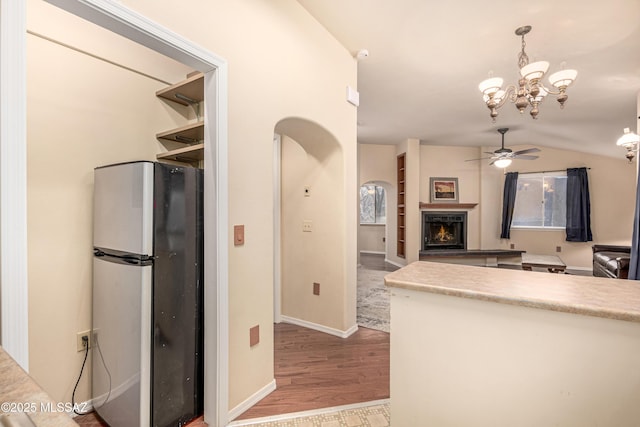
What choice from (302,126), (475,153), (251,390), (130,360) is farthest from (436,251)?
(130,360)

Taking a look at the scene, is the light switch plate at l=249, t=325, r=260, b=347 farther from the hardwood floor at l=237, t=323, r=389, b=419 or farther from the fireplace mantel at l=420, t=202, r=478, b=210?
the fireplace mantel at l=420, t=202, r=478, b=210

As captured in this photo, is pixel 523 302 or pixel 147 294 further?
pixel 147 294

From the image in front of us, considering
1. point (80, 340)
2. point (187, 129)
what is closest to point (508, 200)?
point (187, 129)

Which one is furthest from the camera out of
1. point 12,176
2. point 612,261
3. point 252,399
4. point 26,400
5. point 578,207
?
point 578,207

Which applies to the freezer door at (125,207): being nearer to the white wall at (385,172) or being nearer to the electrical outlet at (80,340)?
the electrical outlet at (80,340)

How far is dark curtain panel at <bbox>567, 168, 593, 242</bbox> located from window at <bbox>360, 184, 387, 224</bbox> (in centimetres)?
432

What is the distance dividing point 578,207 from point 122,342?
8.26 m

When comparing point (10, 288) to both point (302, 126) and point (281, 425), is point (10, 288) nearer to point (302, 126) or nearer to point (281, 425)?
point (281, 425)

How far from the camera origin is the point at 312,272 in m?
3.20

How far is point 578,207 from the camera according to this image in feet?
20.6

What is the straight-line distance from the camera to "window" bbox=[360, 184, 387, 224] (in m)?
8.84

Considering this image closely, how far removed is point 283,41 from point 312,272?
222 centimetres

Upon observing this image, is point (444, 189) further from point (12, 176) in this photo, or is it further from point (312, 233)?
point (12, 176)

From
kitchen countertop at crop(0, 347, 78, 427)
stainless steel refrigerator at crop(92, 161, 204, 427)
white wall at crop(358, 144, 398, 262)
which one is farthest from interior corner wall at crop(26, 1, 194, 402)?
white wall at crop(358, 144, 398, 262)
